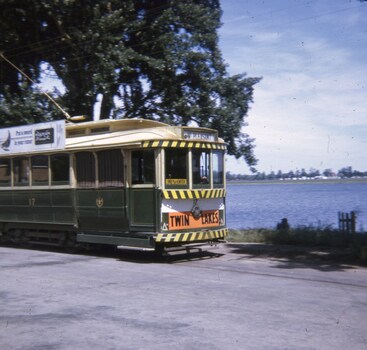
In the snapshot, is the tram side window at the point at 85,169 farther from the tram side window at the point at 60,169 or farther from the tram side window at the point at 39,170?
the tram side window at the point at 39,170

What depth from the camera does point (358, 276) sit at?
1073 cm

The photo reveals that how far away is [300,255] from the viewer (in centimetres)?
1364

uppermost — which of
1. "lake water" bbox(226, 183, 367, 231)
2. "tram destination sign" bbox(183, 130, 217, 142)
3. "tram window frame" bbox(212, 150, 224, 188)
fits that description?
"tram destination sign" bbox(183, 130, 217, 142)

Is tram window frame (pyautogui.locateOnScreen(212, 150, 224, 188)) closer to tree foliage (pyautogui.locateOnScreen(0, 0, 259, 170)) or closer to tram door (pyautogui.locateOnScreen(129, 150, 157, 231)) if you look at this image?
tram door (pyautogui.locateOnScreen(129, 150, 157, 231))

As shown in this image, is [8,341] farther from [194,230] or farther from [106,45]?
[106,45]

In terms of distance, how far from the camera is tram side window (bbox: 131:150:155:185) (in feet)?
42.8

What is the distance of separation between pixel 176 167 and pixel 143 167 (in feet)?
2.59

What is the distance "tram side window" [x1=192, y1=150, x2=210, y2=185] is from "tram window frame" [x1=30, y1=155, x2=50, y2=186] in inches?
176

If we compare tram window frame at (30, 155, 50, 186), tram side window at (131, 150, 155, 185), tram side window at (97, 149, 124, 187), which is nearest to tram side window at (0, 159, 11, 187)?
tram window frame at (30, 155, 50, 186)

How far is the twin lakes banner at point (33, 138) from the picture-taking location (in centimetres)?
1512

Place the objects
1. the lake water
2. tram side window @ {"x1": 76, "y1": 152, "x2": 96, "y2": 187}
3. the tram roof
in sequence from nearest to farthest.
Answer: the tram roof → tram side window @ {"x1": 76, "y1": 152, "x2": 96, "y2": 187} → the lake water

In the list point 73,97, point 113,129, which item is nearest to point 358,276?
point 113,129

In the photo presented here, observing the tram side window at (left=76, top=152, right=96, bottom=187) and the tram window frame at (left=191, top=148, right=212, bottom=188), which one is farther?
the tram side window at (left=76, top=152, right=96, bottom=187)

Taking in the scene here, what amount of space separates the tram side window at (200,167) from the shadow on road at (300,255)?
2.19 metres
